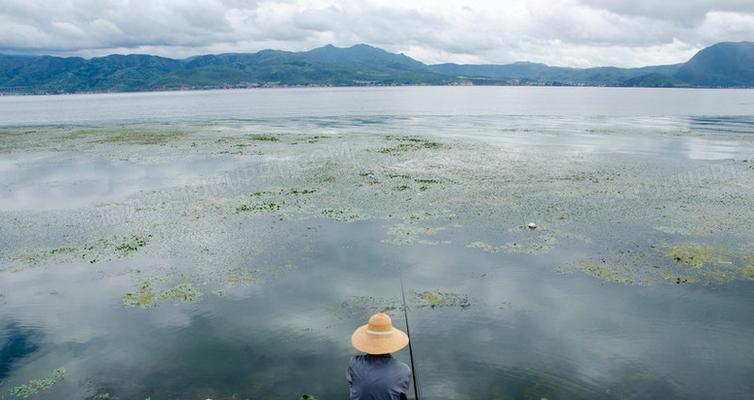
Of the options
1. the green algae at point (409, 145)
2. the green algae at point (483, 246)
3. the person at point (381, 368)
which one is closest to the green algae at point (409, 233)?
the green algae at point (483, 246)

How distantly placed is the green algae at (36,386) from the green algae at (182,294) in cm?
458

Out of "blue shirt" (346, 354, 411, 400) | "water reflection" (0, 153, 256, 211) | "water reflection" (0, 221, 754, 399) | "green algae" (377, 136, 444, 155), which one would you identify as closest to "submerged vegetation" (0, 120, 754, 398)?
"water reflection" (0, 221, 754, 399)

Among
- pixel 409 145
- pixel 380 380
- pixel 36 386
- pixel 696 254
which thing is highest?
pixel 380 380

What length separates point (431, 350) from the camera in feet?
44.4

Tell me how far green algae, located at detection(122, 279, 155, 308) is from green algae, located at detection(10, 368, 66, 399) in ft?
13.2

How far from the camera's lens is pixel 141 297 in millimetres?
16953

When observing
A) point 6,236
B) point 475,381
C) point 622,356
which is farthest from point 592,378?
point 6,236

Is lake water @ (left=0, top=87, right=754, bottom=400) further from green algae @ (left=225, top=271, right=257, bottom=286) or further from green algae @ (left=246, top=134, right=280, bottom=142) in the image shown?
green algae @ (left=246, top=134, right=280, bottom=142)

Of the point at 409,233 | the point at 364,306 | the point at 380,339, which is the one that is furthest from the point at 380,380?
the point at 409,233

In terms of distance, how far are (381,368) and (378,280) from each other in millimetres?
9837

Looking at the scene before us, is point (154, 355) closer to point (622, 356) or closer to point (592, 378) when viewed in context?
point (592, 378)

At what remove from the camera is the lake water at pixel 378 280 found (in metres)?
12.5

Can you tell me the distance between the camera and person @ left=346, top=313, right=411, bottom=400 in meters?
8.21

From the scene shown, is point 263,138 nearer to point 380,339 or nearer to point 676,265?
point 676,265
